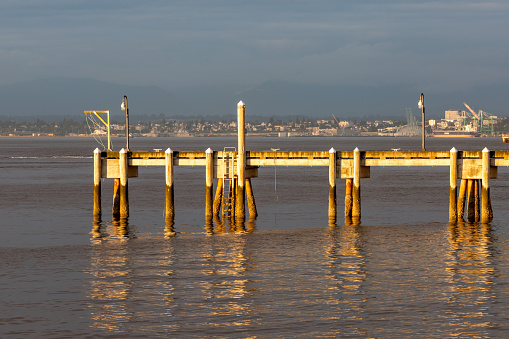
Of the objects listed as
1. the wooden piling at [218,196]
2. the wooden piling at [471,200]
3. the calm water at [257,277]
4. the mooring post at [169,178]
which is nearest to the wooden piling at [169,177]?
the mooring post at [169,178]

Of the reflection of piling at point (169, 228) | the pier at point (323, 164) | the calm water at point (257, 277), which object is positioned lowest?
the calm water at point (257, 277)

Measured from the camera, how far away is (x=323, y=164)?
40.9m

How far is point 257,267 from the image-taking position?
3084 cm

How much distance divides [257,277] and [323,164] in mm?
13102

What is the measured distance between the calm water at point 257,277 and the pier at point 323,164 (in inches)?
54.9

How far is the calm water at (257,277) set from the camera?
74.9 ft

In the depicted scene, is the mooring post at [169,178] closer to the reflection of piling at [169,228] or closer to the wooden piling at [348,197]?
the reflection of piling at [169,228]

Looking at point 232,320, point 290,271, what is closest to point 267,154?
point 290,271

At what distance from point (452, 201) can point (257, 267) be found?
14.8 metres

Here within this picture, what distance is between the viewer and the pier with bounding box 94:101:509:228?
132ft

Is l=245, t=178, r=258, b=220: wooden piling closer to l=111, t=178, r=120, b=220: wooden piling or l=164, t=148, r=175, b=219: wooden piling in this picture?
l=164, t=148, r=175, b=219: wooden piling

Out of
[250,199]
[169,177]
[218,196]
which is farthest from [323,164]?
[169,177]

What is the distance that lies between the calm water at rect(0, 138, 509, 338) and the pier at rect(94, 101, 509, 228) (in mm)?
1395

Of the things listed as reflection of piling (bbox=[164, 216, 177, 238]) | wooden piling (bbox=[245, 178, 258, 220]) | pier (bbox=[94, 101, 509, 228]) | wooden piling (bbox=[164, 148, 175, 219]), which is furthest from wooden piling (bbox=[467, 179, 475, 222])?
wooden piling (bbox=[164, 148, 175, 219])
